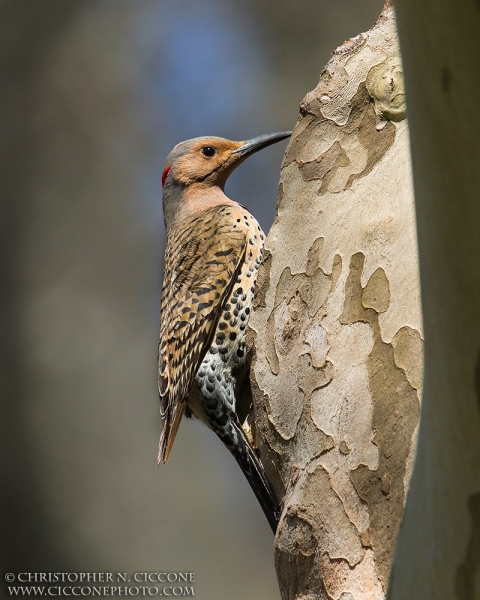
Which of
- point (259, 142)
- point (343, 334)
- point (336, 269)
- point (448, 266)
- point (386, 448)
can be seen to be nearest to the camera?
point (448, 266)

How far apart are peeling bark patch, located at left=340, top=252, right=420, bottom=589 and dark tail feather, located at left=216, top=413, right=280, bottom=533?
841 mm

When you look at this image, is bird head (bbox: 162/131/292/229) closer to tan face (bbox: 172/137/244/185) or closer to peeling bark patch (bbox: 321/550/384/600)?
tan face (bbox: 172/137/244/185)

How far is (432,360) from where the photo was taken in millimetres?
1263

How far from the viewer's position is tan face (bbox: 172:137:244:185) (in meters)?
3.91

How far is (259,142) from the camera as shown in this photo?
12.5ft

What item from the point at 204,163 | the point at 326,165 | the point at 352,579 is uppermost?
the point at 204,163

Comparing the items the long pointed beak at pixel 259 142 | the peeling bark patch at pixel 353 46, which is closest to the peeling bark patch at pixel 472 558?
the peeling bark patch at pixel 353 46

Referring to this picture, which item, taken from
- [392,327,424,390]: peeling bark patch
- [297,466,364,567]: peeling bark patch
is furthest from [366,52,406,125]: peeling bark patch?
[297,466,364,567]: peeling bark patch

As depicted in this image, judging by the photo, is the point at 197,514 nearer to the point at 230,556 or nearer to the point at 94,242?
the point at 230,556

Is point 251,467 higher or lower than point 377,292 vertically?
lower

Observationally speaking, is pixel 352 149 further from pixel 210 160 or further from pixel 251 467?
pixel 210 160

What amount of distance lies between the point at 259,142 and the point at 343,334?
1.74 m
